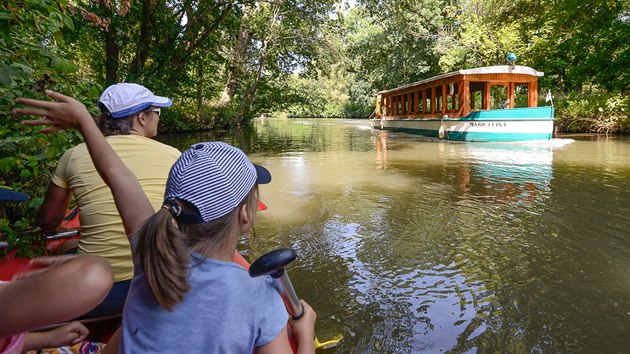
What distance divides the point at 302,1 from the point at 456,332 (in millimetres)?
19037

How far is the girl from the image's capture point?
1.20m

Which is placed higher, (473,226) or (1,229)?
(1,229)

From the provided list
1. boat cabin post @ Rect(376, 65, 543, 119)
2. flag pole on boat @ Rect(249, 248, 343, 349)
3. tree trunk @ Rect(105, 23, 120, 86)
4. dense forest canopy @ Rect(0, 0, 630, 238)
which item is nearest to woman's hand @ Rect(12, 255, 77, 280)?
flag pole on boat @ Rect(249, 248, 343, 349)

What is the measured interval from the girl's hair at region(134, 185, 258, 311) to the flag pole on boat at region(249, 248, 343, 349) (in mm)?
183

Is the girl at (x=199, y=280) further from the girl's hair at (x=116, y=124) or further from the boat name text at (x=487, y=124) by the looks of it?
the boat name text at (x=487, y=124)

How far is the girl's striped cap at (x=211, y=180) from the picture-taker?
1.23 meters

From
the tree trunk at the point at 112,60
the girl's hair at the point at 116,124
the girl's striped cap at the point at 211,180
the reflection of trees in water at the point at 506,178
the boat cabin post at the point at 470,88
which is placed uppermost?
the tree trunk at the point at 112,60

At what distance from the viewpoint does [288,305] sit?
145 cm

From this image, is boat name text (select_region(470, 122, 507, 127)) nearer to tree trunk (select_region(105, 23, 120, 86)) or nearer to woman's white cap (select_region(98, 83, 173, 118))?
tree trunk (select_region(105, 23, 120, 86))

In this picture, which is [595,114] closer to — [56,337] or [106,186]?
[106,186]

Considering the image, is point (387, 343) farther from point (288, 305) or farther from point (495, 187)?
point (495, 187)

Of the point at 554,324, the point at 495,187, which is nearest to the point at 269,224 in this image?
the point at 554,324

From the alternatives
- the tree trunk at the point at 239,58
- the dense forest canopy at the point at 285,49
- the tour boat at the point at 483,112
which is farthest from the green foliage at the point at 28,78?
the tree trunk at the point at 239,58

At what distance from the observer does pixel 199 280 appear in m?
1.22
